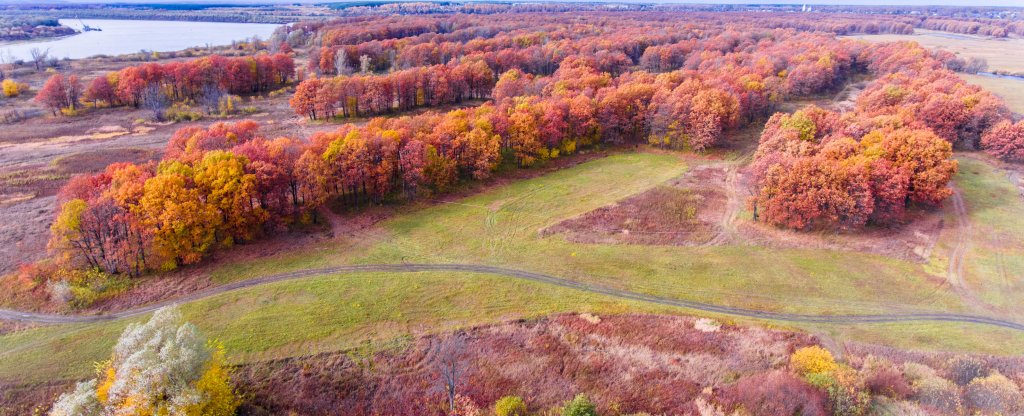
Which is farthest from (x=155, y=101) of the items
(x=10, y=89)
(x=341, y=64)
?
(x=341, y=64)

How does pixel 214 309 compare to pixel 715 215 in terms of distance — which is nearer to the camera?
pixel 214 309

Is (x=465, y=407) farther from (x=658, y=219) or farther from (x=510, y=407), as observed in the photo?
(x=658, y=219)

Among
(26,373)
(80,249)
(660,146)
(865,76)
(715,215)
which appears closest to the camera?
(26,373)

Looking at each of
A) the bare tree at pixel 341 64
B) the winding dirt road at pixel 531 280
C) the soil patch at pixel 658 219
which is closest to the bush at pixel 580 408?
the winding dirt road at pixel 531 280

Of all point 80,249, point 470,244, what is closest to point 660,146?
point 470,244

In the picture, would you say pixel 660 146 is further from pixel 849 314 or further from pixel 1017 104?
pixel 1017 104
